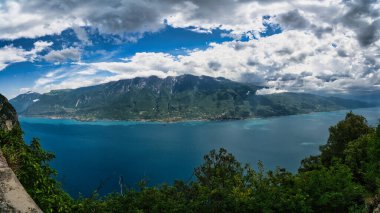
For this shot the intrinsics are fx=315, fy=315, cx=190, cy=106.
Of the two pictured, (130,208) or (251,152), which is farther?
(251,152)

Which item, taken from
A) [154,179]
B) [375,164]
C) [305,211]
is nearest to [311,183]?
[305,211]

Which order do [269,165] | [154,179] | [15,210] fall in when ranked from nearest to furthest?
[15,210] → [154,179] → [269,165]

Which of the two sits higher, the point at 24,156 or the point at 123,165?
the point at 24,156

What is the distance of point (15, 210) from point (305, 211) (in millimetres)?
26152

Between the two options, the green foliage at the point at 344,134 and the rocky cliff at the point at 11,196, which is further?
the green foliage at the point at 344,134

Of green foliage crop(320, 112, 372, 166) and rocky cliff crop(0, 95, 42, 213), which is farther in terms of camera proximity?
green foliage crop(320, 112, 372, 166)

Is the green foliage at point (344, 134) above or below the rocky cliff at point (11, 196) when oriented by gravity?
below

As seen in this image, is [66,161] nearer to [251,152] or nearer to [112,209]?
[251,152]

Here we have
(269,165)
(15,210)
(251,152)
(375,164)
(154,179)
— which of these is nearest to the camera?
(15,210)

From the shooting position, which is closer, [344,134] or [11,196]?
[11,196]

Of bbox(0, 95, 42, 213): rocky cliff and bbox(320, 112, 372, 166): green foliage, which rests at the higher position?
bbox(0, 95, 42, 213): rocky cliff

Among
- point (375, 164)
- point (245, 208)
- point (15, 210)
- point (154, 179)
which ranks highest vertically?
point (15, 210)

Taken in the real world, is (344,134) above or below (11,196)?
below

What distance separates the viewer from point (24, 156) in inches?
534
